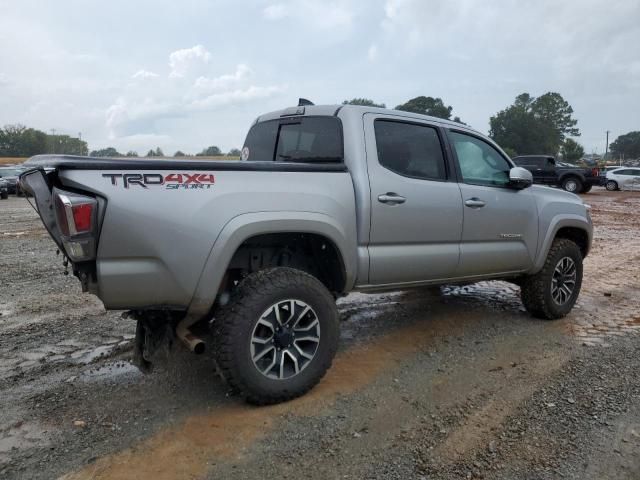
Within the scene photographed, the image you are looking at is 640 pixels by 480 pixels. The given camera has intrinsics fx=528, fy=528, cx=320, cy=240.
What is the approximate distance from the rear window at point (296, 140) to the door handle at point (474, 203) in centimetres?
125

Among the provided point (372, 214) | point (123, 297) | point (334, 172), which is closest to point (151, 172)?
point (123, 297)

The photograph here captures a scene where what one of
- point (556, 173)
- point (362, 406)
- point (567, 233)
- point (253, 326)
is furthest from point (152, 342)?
point (556, 173)

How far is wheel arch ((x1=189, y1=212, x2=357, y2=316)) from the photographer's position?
313cm

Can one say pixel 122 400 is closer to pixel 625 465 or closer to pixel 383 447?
pixel 383 447

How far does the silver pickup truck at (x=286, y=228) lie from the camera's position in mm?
2896

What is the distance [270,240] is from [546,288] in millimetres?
3146

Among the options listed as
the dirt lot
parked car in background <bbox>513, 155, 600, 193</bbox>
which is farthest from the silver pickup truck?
parked car in background <bbox>513, 155, 600, 193</bbox>

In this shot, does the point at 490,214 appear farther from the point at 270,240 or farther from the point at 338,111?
the point at 270,240

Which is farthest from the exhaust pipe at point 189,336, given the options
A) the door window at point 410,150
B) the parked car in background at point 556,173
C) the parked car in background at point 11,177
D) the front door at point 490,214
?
the parked car in background at point 11,177

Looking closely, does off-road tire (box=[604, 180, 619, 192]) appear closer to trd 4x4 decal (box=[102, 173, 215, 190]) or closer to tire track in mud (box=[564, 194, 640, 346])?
tire track in mud (box=[564, 194, 640, 346])

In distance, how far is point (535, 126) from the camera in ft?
295

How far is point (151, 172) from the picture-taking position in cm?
294

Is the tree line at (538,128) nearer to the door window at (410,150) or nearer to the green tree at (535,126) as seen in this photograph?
the green tree at (535,126)

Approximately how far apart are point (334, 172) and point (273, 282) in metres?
0.91
